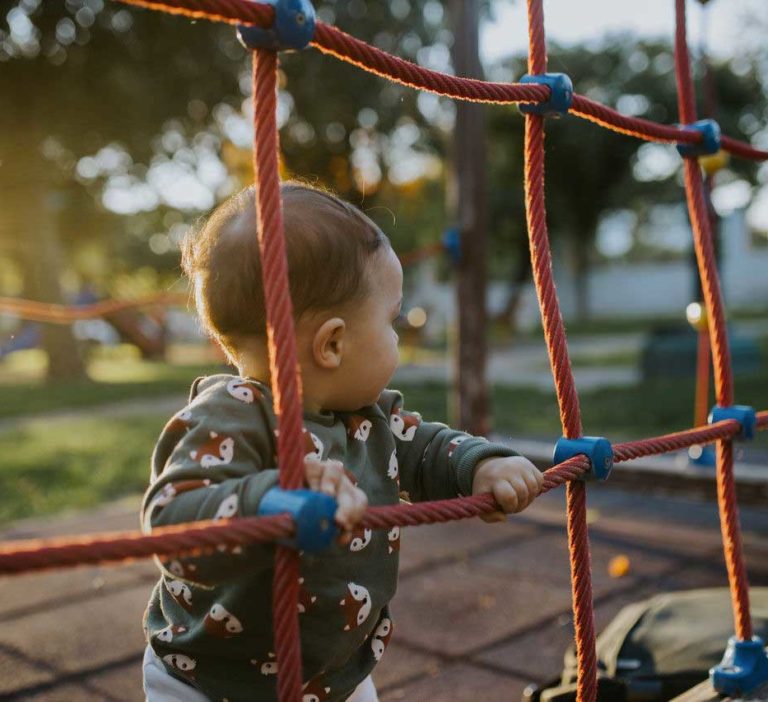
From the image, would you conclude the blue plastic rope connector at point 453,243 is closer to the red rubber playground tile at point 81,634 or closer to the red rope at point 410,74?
the red rubber playground tile at point 81,634

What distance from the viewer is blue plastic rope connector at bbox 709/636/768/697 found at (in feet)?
4.94

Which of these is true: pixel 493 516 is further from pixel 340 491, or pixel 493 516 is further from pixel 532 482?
pixel 340 491

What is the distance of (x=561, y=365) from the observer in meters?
1.31

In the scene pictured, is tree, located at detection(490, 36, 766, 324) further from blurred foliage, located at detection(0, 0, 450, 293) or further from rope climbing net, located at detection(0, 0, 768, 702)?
rope climbing net, located at detection(0, 0, 768, 702)

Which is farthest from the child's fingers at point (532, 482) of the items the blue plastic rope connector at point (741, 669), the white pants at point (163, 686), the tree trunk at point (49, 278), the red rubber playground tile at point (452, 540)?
the tree trunk at point (49, 278)

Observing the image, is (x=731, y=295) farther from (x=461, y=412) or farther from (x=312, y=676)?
(x=312, y=676)

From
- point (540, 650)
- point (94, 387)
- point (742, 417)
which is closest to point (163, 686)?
point (742, 417)

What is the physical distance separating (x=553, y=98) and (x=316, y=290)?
49 centimetres

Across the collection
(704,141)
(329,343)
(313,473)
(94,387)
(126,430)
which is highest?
(704,141)

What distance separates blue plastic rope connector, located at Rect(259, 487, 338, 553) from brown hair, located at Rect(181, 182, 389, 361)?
0.92 feet

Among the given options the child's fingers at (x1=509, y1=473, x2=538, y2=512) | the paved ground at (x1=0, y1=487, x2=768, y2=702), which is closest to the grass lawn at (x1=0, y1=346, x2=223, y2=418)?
the paved ground at (x1=0, y1=487, x2=768, y2=702)

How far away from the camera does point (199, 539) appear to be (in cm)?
85

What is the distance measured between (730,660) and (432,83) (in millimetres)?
1025

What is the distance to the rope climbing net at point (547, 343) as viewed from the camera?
0.86m
